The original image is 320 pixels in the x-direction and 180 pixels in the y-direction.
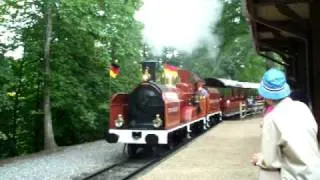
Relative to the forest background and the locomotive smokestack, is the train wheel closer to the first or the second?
the locomotive smokestack

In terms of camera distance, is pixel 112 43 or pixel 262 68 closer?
pixel 112 43

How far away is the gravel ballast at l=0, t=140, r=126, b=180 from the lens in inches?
512

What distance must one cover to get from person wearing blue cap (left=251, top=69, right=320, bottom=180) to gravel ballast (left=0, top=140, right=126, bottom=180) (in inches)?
379

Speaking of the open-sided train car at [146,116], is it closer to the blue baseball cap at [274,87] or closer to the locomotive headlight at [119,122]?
the locomotive headlight at [119,122]

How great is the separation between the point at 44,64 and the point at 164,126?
7314mm

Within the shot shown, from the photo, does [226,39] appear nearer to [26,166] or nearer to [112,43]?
[112,43]

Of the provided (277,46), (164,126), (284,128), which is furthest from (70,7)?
(284,128)

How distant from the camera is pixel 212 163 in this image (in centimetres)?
1214

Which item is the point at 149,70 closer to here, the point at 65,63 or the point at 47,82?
the point at 47,82

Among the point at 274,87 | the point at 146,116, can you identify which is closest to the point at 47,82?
the point at 146,116

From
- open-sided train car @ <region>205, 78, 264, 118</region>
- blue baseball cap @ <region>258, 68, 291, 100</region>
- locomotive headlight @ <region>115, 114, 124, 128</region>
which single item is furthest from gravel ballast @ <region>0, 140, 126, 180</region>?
open-sided train car @ <region>205, 78, 264, 118</region>

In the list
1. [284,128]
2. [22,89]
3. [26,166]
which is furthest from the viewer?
[22,89]

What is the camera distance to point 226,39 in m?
28.0

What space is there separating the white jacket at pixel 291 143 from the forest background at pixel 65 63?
14.6 metres
